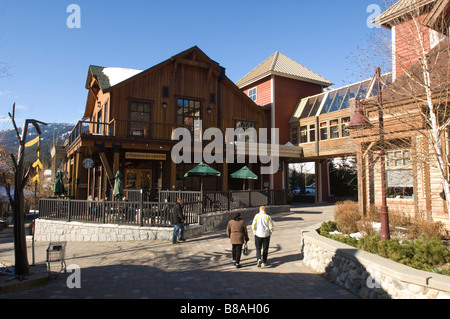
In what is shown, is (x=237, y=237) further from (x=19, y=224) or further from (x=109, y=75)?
(x=109, y=75)

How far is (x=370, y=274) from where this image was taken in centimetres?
583

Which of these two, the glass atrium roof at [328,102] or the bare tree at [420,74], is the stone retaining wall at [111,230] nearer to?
the bare tree at [420,74]

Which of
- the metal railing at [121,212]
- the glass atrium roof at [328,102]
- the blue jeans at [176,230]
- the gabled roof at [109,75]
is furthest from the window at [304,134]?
the blue jeans at [176,230]

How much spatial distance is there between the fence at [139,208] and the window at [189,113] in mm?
6201

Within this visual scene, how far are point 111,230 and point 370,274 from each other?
9.70 m

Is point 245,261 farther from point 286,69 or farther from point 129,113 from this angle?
point 286,69

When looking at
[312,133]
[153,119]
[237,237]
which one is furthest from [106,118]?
[312,133]

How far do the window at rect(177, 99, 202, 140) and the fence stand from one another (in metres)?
6.20

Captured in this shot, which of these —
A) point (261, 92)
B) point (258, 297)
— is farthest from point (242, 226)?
point (261, 92)

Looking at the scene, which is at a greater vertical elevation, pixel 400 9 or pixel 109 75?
pixel 109 75

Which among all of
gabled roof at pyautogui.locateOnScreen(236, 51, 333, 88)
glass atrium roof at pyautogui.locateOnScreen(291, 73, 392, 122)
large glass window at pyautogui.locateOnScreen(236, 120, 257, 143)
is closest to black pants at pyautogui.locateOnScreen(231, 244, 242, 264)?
large glass window at pyautogui.locateOnScreen(236, 120, 257, 143)

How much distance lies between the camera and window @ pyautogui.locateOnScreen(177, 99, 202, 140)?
20.1 m

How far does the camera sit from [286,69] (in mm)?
26547

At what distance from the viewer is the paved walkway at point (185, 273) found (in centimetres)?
624
